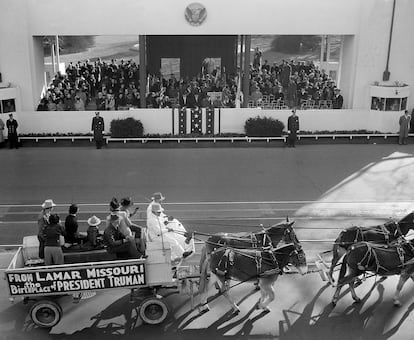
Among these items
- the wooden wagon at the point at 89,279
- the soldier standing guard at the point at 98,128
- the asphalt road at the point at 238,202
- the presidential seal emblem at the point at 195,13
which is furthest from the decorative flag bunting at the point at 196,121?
the wooden wagon at the point at 89,279

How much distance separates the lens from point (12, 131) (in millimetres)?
20969

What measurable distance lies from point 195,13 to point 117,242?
1492cm

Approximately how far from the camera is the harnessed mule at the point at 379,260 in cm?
966

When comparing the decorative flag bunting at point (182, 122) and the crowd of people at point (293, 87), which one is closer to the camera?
the decorative flag bunting at point (182, 122)

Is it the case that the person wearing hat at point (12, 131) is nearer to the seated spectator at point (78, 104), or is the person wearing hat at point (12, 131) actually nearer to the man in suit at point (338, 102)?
the seated spectator at point (78, 104)

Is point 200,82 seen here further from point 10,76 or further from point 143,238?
point 143,238

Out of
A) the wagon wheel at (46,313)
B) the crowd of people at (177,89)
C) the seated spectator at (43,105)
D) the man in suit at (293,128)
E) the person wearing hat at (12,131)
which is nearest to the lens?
the wagon wheel at (46,313)

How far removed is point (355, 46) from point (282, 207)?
11354 millimetres

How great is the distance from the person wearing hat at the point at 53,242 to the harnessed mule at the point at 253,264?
2.65m

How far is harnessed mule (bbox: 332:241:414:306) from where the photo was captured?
9.66m

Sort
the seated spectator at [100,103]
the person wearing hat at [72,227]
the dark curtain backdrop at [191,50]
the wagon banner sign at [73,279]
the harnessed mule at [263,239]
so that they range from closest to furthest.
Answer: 1. the wagon banner sign at [73,279]
2. the person wearing hat at [72,227]
3. the harnessed mule at [263,239]
4. the seated spectator at [100,103]
5. the dark curtain backdrop at [191,50]

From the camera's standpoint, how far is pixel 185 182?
1720 cm

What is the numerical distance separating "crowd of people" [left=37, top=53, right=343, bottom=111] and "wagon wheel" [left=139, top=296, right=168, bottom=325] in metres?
14.7

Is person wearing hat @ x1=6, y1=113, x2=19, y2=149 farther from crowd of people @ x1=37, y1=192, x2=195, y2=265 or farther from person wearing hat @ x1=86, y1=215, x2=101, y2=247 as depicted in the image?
person wearing hat @ x1=86, y1=215, x2=101, y2=247
